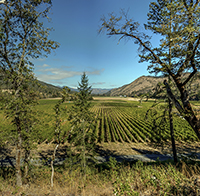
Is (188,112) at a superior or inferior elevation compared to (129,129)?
superior

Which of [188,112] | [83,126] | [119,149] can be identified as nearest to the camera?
[188,112]

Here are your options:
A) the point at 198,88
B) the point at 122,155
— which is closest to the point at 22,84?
the point at 198,88

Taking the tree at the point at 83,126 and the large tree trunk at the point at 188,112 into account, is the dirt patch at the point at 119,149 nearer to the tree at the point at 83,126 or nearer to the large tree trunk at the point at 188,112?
the tree at the point at 83,126

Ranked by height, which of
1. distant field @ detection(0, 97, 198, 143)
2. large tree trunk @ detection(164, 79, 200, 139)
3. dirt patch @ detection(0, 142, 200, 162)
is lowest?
dirt patch @ detection(0, 142, 200, 162)

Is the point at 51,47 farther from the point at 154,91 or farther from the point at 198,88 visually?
the point at 198,88

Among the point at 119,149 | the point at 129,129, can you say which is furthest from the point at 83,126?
the point at 129,129

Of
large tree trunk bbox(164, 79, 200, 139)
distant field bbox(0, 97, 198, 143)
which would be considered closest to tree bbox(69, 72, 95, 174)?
distant field bbox(0, 97, 198, 143)

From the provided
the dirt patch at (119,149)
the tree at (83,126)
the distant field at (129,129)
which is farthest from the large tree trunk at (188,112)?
the dirt patch at (119,149)

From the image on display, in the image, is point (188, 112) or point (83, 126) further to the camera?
point (83, 126)

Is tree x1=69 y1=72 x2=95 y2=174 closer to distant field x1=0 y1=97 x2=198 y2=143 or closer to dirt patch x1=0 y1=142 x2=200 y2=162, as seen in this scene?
distant field x1=0 y1=97 x2=198 y2=143

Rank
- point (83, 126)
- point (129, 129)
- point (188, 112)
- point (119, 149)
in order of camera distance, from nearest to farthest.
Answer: point (188, 112), point (83, 126), point (119, 149), point (129, 129)

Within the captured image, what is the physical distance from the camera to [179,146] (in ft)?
71.6

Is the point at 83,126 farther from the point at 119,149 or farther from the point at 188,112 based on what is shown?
the point at 119,149

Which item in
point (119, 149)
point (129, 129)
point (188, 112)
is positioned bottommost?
point (119, 149)
